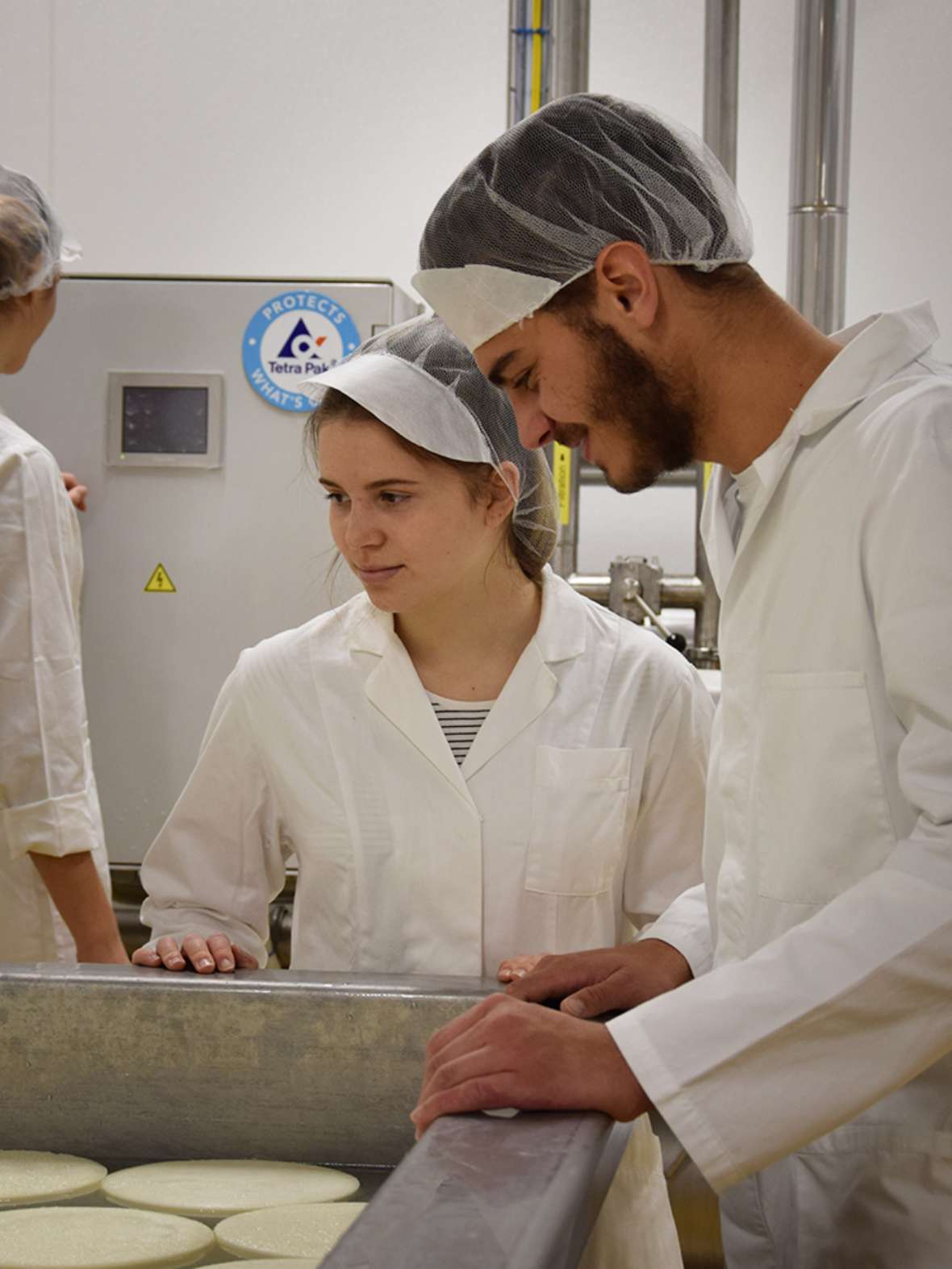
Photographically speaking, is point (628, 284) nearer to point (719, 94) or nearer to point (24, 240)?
point (24, 240)

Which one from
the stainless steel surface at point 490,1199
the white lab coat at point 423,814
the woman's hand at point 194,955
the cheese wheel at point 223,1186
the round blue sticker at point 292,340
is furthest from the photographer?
the round blue sticker at point 292,340

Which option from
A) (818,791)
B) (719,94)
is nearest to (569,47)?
(719,94)

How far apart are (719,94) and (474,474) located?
6.29ft

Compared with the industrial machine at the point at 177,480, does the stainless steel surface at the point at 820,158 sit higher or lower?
higher

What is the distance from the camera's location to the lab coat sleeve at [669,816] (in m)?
1.60

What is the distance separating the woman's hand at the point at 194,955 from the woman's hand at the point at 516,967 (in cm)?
24

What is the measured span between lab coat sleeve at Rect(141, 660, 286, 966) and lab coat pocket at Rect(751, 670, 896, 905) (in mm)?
677

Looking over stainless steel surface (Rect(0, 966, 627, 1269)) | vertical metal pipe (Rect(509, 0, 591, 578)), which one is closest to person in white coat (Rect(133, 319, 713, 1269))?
stainless steel surface (Rect(0, 966, 627, 1269))

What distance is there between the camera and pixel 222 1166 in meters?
1.23

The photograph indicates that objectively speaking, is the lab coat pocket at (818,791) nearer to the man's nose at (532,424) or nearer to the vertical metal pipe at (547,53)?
the man's nose at (532,424)

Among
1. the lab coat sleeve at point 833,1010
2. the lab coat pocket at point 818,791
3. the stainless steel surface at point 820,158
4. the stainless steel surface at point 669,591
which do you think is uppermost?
the stainless steel surface at point 820,158

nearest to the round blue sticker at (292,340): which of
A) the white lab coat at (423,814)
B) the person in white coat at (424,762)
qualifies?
the person in white coat at (424,762)

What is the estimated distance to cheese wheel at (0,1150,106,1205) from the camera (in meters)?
1.15

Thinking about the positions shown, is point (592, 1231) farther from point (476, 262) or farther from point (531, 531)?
point (531, 531)
